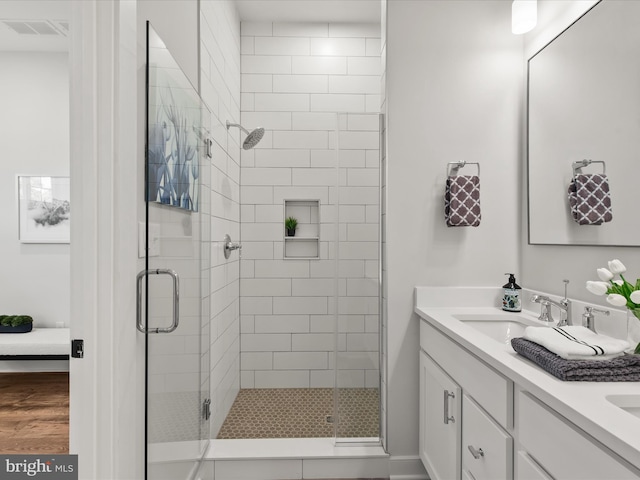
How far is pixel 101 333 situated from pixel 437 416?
138 cm

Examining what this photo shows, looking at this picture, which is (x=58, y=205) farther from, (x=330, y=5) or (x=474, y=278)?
(x=474, y=278)

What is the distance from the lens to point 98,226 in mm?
1124

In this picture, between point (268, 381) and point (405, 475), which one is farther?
point (268, 381)

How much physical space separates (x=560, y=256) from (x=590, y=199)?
1.01 ft

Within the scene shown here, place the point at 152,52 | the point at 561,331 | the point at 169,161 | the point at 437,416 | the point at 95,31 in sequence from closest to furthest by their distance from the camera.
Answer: the point at 95,31 → the point at 561,331 → the point at 152,52 → the point at 169,161 → the point at 437,416

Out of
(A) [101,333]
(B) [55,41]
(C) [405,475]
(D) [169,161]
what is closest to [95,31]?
(D) [169,161]

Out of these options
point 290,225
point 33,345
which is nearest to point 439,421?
point 290,225

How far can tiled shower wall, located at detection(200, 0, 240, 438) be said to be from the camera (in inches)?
85.9

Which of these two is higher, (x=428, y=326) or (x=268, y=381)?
(x=428, y=326)

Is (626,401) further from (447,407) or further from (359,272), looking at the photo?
(359,272)

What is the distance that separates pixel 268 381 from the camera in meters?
3.15

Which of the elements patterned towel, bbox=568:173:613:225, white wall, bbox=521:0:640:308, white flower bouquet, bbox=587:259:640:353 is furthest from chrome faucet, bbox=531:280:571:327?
white flower bouquet, bbox=587:259:640:353

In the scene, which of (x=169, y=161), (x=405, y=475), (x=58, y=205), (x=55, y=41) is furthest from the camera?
(x=58, y=205)

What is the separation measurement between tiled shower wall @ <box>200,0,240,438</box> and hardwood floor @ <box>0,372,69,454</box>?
95cm
